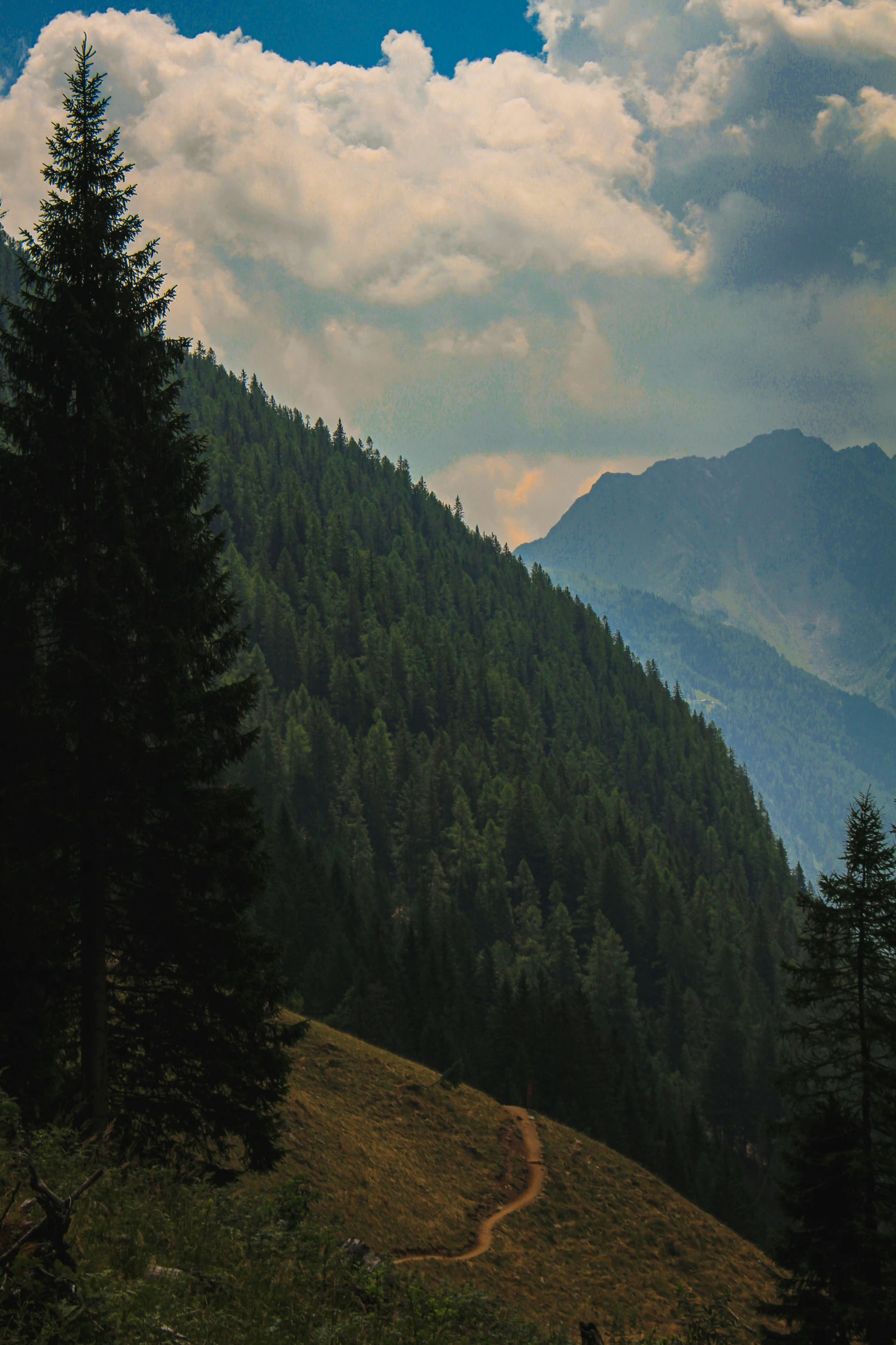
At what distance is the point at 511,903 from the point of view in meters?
129

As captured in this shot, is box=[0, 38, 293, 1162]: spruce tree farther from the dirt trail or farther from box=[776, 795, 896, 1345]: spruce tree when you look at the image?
box=[776, 795, 896, 1345]: spruce tree

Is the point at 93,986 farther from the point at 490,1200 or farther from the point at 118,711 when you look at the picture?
the point at 490,1200

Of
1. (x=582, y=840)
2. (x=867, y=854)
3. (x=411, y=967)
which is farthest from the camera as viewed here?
(x=582, y=840)

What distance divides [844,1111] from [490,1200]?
15386 mm

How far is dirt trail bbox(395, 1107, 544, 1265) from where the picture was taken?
953 inches

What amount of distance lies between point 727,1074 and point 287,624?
122340 mm

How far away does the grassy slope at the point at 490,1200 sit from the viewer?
2472cm

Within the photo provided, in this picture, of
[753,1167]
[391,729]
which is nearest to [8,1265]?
[753,1167]

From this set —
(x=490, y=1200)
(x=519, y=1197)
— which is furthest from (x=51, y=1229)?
(x=519, y=1197)

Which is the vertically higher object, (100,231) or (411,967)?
(100,231)

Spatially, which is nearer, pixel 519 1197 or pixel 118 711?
pixel 118 711

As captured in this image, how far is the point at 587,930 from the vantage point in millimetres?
129000

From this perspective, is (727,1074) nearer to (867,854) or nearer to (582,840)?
(582,840)

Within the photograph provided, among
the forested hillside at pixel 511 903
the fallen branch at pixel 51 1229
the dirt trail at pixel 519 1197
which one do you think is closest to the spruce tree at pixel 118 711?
the forested hillside at pixel 511 903
